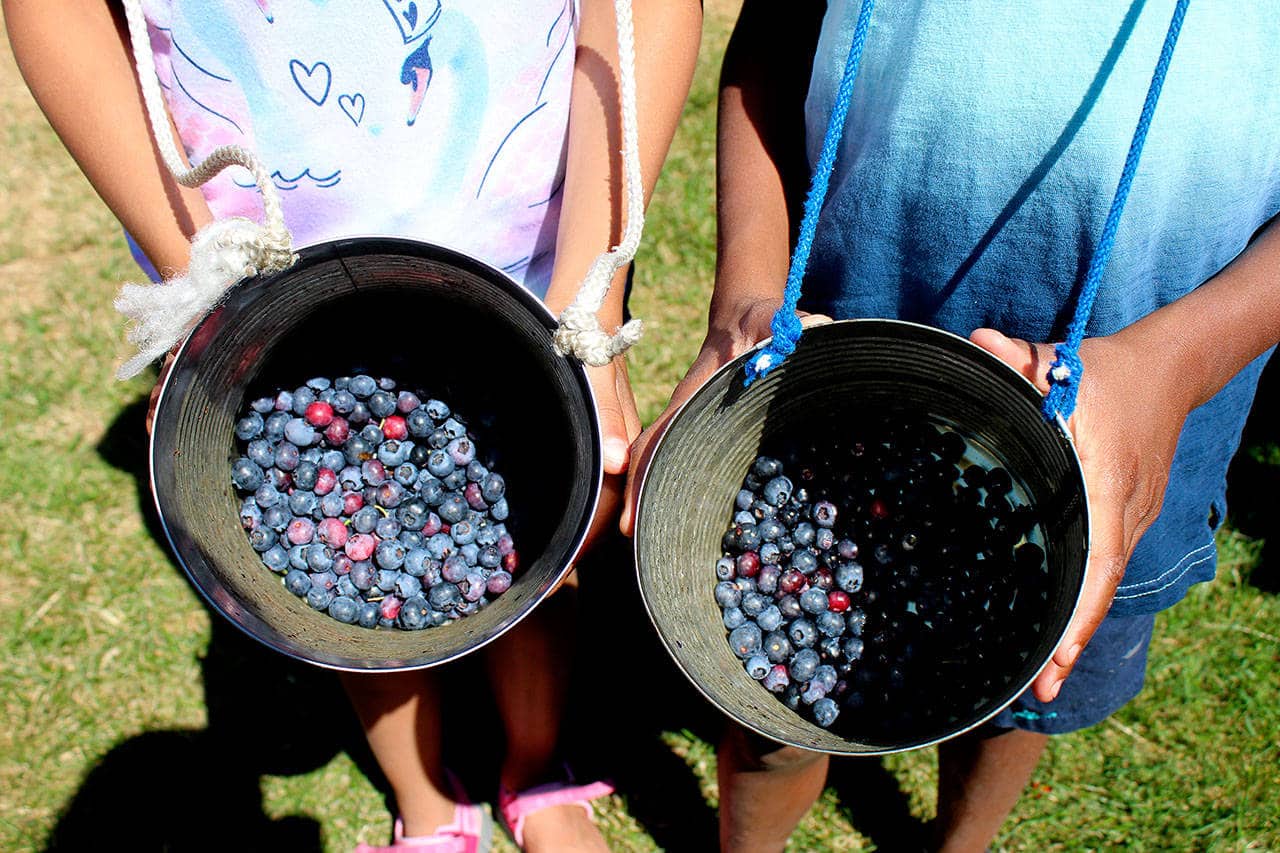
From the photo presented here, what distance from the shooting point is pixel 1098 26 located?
105 cm

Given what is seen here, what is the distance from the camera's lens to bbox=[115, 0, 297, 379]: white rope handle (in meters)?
1.04

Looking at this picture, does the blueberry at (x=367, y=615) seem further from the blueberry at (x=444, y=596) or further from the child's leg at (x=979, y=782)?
the child's leg at (x=979, y=782)

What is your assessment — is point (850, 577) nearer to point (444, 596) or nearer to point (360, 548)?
point (444, 596)

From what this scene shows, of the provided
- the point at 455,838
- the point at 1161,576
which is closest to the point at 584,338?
the point at 1161,576

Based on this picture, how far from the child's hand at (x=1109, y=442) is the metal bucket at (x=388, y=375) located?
1.69 feet

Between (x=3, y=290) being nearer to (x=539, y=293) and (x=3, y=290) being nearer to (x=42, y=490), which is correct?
(x=42, y=490)

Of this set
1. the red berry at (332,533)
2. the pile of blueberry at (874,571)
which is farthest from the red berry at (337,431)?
the pile of blueberry at (874,571)

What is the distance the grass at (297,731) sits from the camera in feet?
7.27

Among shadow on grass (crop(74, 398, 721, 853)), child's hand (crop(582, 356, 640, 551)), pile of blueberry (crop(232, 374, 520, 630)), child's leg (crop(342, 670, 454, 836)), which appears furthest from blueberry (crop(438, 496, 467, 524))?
shadow on grass (crop(74, 398, 721, 853))

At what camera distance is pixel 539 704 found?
79.3 inches

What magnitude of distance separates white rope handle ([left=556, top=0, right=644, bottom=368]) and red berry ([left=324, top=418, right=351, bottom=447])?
428 mm

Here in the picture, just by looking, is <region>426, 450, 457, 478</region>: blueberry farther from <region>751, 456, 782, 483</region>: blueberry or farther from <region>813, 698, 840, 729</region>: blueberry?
<region>813, 698, 840, 729</region>: blueberry

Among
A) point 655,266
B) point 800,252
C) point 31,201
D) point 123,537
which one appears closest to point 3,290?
point 31,201

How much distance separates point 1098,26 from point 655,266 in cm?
228
